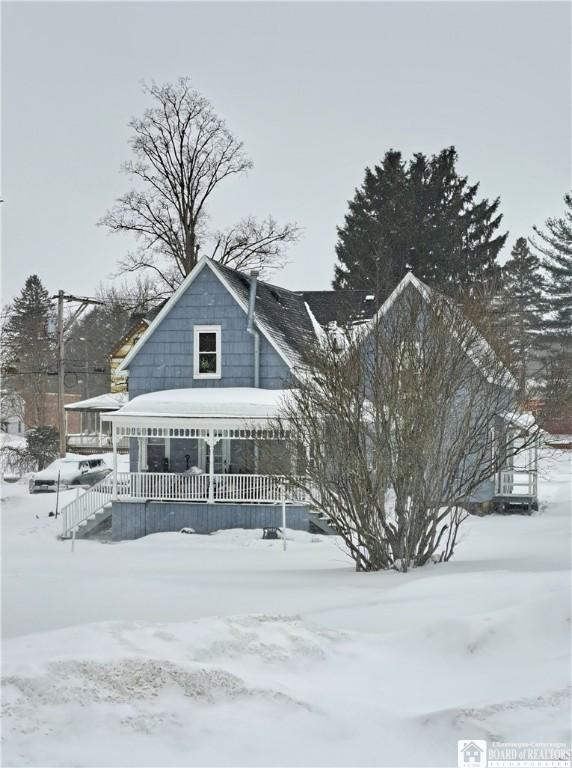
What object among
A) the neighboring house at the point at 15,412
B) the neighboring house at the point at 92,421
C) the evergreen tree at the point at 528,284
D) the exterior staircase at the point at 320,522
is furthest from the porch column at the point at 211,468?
the neighboring house at the point at 15,412

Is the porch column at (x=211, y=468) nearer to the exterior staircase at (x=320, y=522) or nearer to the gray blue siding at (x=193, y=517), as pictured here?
the gray blue siding at (x=193, y=517)

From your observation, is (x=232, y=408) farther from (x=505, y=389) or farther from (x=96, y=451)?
(x=96, y=451)

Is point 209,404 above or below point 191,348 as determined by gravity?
below

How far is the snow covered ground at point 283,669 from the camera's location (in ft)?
17.6

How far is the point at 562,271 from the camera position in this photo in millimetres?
50156

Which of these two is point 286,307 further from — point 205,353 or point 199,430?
point 199,430

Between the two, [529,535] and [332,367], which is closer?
[332,367]

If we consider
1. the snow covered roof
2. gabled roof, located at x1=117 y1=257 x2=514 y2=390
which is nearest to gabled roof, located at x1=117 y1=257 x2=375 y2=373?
gabled roof, located at x1=117 y1=257 x2=514 y2=390

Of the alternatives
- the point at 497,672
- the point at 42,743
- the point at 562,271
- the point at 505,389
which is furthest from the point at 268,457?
the point at 562,271

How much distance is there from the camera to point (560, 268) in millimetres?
50312

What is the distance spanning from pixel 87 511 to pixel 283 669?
15.8m

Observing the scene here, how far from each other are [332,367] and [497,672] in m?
6.68

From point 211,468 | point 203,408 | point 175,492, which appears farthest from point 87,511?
point 203,408

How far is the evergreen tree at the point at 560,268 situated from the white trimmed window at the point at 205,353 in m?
32.4
